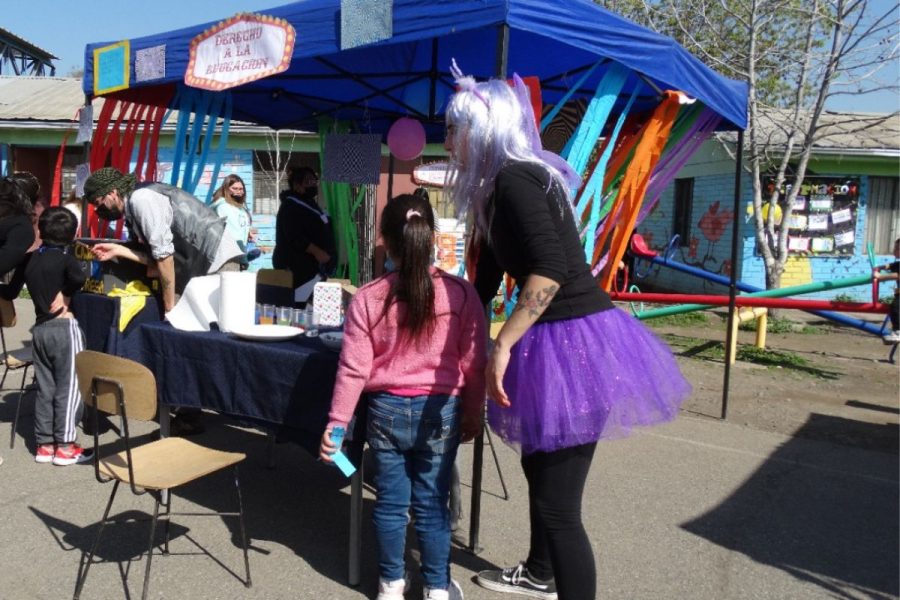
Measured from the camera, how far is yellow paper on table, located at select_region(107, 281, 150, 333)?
13.3ft

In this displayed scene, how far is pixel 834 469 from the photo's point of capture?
4.94m

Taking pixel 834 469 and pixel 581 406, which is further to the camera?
pixel 834 469

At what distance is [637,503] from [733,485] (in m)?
0.74

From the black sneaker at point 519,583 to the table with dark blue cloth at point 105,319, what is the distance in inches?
84.1

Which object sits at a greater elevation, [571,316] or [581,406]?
[571,316]

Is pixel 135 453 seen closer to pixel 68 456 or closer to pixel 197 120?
pixel 68 456

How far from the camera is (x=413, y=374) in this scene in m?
2.72

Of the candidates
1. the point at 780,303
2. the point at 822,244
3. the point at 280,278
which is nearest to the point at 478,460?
the point at 280,278

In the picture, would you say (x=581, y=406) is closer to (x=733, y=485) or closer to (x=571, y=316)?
(x=571, y=316)

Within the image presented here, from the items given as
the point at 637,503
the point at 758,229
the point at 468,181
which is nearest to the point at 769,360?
the point at 758,229

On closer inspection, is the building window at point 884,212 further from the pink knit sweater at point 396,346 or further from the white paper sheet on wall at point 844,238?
the pink knit sweater at point 396,346

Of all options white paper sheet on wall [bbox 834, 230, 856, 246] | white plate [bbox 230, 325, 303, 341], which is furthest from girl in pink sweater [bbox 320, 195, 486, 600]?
white paper sheet on wall [bbox 834, 230, 856, 246]

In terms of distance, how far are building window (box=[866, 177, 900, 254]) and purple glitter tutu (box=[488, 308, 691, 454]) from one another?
12578mm

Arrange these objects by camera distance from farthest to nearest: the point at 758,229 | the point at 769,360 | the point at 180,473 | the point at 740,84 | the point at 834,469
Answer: the point at 758,229
the point at 769,360
the point at 740,84
the point at 834,469
the point at 180,473
